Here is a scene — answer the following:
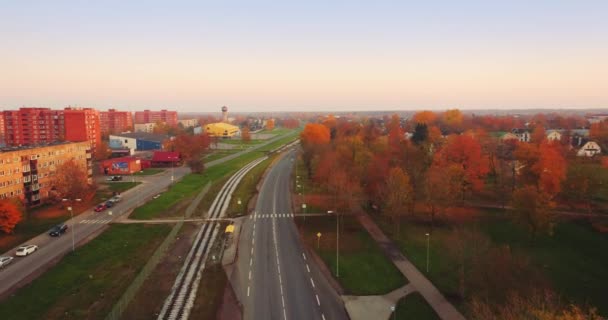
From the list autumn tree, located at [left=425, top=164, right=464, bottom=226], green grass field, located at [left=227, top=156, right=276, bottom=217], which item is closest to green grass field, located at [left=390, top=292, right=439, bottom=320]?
autumn tree, located at [left=425, top=164, right=464, bottom=226]

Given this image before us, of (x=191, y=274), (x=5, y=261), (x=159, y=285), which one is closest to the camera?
(x=159, y=285)


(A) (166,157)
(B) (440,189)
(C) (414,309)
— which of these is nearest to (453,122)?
(A) (166,157)

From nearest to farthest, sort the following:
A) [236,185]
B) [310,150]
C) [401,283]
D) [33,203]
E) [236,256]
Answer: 1. [401,283]
2. [236,256]
3. [33,203]
4. [236,185]
5. [310,150]

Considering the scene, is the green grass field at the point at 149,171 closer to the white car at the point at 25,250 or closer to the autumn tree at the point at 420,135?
the white car at the point at 25,250

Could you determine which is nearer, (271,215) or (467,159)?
(271,215)

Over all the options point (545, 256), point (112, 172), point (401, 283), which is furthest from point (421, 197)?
point (112, 172)

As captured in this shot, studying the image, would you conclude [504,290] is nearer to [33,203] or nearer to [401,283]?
[401,283]

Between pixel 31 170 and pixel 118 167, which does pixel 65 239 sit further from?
pixel 118 167
